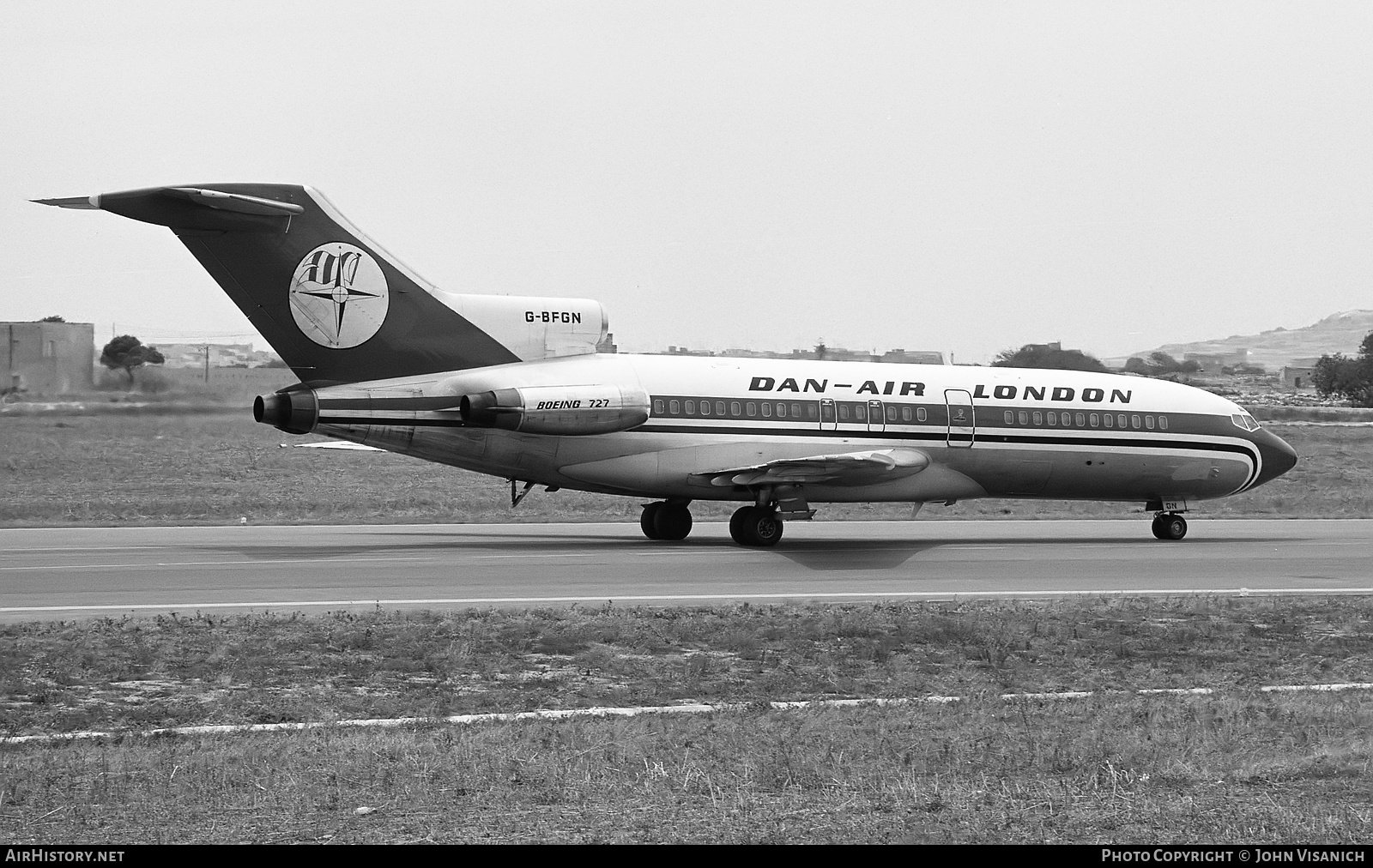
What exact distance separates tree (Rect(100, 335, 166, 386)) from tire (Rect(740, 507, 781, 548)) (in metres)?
10.9

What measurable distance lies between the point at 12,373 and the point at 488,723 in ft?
57.6

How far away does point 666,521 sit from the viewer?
2833 centimetres

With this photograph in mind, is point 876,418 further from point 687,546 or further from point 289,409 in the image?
point 289,409

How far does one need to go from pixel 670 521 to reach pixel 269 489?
59.6 ft

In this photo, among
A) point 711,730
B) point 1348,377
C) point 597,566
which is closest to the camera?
point 711,730

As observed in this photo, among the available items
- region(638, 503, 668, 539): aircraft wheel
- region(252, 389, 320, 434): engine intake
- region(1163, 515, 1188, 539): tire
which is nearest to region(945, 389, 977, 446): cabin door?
region(1163, 515, 1188, 539): tire

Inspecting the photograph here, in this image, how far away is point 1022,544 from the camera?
2883 centimetres

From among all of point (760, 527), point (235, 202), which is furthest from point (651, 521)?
point (235, 202)

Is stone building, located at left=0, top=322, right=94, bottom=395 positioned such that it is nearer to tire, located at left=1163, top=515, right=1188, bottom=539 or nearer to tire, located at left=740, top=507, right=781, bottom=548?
tire, located at left=740, top=507, right=781, bottom=548

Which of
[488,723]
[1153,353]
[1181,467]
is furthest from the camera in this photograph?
[1153,353]

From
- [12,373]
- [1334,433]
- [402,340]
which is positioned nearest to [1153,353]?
[1334,433]

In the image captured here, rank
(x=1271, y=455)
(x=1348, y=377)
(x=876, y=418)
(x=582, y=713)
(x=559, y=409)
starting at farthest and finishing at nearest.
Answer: (x=1348, y=377) → (x=1271, y=455) → (x=876, y=418) → (x=559, y=409) → (x=582, y=713)

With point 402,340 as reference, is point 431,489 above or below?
below
